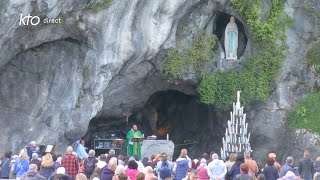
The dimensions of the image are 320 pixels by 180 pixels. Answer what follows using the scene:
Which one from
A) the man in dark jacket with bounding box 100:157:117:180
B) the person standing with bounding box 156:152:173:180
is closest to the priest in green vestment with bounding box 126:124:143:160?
the person standing with bounding box 156:152:173:180

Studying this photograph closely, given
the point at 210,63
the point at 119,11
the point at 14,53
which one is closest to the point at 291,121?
the point at 210,63

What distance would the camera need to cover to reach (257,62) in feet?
110

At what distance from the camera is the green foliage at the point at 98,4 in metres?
30.1

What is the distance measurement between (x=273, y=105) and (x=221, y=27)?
305cm

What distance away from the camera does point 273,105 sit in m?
33.8

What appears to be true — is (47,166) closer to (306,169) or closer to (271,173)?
(271,173)

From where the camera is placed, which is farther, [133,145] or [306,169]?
[133,145]

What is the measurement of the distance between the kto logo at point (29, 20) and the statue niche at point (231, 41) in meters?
7.27

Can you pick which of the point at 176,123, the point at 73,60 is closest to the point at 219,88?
the point at 176,123

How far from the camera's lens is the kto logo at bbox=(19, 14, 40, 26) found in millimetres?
28547

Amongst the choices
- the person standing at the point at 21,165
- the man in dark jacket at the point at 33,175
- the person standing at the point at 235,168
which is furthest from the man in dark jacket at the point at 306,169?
the man in dark jacket at the point at 33,175

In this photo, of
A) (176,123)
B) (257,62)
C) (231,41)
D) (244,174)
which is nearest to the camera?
(244,174)

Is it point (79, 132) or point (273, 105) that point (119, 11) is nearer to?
point (79, 132)

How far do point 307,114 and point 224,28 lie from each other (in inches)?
151
